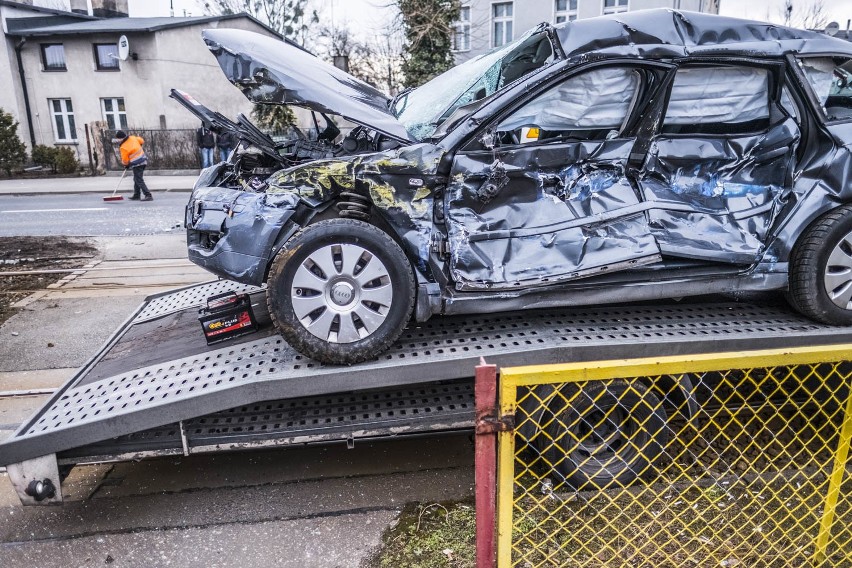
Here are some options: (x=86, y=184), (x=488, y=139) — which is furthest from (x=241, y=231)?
(x=86, y=184)

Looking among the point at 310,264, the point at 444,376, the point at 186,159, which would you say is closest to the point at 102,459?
the point at 310,264

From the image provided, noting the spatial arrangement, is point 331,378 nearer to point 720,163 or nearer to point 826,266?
point 720,163

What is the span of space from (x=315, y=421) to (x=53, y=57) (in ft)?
92.5

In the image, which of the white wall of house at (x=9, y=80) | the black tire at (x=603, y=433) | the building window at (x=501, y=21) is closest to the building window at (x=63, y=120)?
the white wall of house at (x=9, y=80)

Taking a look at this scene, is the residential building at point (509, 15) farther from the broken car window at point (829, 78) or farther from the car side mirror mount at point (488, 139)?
the car side mirror mount at point (488, 139)

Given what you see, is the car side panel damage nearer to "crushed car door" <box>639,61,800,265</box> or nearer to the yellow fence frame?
"crushed car door" <box>639,61,800,265</box>

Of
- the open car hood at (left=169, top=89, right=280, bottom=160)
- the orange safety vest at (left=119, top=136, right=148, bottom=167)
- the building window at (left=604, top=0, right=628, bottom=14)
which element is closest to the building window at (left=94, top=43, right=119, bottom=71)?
the orange safety vest at (left=119, top=136, right=148, bottom=167)

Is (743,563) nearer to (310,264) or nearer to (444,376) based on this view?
(444,376)

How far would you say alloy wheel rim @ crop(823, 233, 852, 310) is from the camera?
142 inches

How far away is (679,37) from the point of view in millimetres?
3553

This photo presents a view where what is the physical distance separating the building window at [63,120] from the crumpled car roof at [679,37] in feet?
90.5

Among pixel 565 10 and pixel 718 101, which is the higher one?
pixel 565 10

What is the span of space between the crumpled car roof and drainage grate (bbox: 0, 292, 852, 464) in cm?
151

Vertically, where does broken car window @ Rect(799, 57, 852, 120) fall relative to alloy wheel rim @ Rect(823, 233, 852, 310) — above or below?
above
